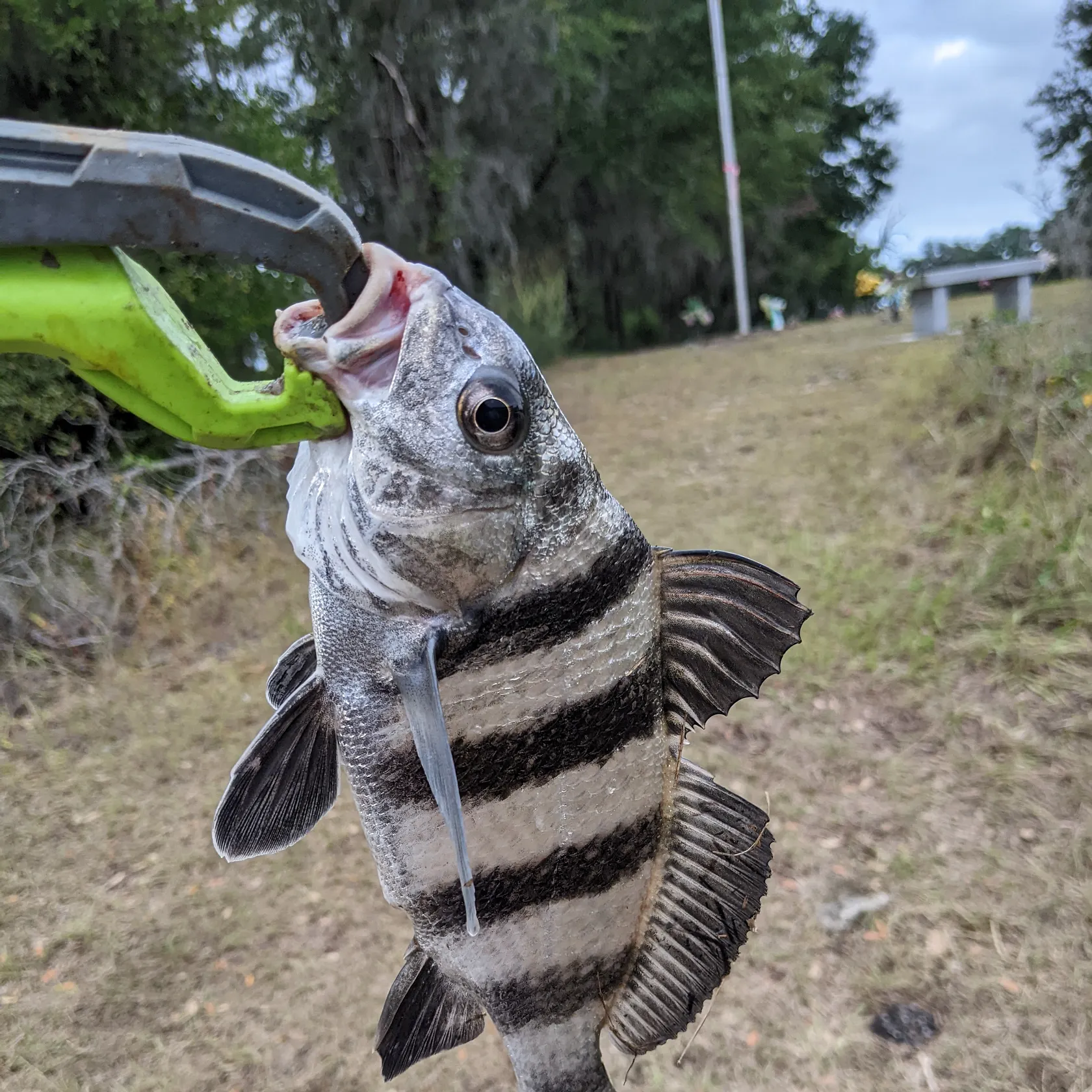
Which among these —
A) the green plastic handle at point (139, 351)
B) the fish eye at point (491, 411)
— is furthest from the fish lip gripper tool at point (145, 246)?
the fish eye at point (491, 411)

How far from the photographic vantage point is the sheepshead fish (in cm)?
69

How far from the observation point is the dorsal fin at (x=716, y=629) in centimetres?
91

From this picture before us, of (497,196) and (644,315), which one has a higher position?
(497,196)

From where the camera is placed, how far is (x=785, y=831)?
8.54ft

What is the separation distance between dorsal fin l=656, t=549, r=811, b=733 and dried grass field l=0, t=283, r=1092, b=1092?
1.19m

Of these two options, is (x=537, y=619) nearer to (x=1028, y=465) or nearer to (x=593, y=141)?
(x=1028, y=465)

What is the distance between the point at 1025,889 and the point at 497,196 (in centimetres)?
907

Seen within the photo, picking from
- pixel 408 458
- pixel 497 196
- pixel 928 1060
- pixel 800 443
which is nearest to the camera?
pixel 408 458

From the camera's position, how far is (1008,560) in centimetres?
331

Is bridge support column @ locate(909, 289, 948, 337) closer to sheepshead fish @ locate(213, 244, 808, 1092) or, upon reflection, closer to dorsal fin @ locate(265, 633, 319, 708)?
sheepshead fish @ locate(213, 244, 808, 1092)

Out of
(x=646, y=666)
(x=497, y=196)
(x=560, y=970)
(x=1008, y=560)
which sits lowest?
(x=1008, y=560)

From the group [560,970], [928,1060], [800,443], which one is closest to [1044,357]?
[800,443]

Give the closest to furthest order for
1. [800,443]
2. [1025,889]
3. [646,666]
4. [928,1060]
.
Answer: [646,666]
[928,1060]
[1025,889]
[800,443]

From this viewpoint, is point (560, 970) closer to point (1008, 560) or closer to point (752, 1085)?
point (752, 1085)
